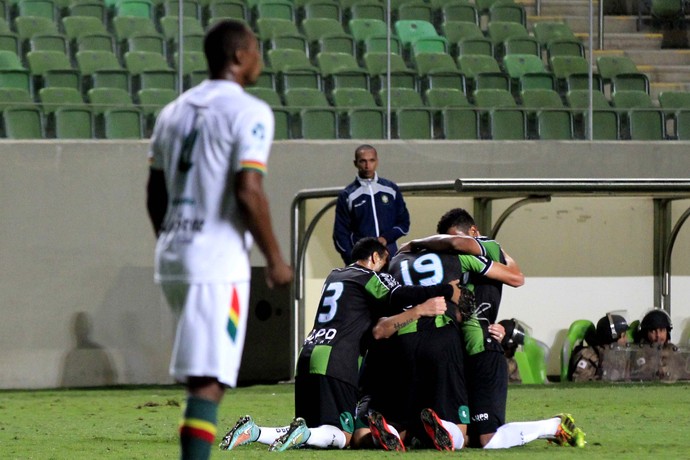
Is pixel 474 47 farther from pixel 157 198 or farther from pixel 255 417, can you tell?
pixel 157 198

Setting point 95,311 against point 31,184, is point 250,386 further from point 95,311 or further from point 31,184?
point 31,184

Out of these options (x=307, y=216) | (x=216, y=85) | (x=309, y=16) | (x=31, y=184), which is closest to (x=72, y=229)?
(x=31, y=184)

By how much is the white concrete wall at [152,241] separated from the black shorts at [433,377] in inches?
234

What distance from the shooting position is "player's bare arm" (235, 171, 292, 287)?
3943 millimetres

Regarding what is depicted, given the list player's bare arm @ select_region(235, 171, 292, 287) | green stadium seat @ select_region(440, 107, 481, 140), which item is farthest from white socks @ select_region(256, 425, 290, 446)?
green stadium seat @ select_region(440, 107, 481, 140)

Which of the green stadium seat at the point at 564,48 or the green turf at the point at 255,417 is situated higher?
the green stadium seat at the point at 564,48

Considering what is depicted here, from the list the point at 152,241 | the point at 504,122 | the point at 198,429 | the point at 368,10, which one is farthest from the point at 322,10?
the point at 198,429

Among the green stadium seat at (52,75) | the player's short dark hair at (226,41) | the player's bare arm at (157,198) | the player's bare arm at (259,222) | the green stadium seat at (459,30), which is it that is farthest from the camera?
the green stadium seat at (459,30)

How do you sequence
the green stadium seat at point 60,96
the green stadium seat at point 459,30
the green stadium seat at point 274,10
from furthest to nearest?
the green stadium seat at point 459,30
the green stadium seat at point 274,10
the green stadium seat at point 60,96

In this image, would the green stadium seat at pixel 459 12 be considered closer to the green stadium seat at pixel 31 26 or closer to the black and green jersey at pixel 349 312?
the green stadium seat at pixel 31 26

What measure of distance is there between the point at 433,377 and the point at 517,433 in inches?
23.1

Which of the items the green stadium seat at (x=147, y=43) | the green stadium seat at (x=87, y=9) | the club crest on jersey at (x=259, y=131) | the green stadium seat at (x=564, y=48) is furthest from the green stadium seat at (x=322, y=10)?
the club crest on jersey at (x=259, y=131)

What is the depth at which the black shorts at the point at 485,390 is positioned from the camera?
274 inches

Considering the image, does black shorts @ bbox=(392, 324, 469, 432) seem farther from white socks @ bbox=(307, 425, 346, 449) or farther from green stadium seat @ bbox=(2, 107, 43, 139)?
green stadium seat @ bbox=(2, 107, 43, 139)
